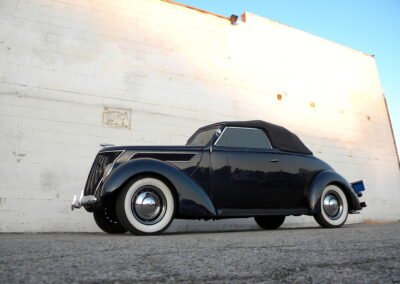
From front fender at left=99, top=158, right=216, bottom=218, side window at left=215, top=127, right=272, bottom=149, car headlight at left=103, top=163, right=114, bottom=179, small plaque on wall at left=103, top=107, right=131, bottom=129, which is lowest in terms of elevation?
front fender at left=99, top=158, right=216, bottom=218

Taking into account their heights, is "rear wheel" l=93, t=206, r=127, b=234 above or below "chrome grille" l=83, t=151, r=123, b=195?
below

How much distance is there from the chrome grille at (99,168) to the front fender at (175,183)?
0.46 meters

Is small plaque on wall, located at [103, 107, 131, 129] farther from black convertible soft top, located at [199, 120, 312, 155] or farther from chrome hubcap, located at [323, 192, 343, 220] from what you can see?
chrome hubcap, located at [323, 192, 343, 220]

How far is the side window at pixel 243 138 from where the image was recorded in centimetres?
479

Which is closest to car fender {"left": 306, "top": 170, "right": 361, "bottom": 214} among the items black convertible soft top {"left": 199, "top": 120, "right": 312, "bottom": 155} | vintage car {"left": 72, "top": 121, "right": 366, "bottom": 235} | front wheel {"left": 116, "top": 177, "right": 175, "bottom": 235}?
Result: vintage car {"left": 72, "top": 121, "right": 366, "bottom": 235}

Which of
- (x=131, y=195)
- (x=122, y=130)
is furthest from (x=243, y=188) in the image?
(x=122, y=130)

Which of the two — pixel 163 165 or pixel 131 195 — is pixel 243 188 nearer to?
pixel 163 165

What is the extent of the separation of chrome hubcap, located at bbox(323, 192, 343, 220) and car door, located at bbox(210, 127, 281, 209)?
0.88 meters

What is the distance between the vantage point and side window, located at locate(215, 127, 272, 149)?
15.7ft

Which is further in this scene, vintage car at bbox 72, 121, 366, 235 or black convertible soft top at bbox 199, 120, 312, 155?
black convertible soft top at bbox 199, 120, 312, 155

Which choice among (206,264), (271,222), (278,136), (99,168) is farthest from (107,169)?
(271,222)

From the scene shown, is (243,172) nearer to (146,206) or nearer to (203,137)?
(203,137)

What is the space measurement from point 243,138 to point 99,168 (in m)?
1.95

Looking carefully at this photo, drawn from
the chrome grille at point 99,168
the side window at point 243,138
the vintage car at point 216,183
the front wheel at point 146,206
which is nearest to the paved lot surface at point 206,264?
the front wheel at point 146,206
